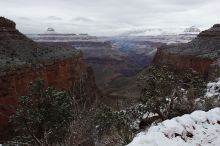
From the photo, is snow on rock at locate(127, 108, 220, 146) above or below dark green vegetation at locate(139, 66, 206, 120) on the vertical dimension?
above

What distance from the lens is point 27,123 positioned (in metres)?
20.9

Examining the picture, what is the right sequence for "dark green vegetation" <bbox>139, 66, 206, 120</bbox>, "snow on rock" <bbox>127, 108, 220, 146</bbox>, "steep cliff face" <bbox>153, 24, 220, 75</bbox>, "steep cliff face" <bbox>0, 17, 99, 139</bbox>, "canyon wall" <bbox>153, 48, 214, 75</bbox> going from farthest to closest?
1. "steep cliff face" <bbox>153, 24, 220, 75</bbox>
2. "canyon wall" <bbox>153, 48, 214, 75</bbox>
3. "steep cliff face" <bbox>0, 17, 99, 139</bbox>
4. "dark green vegetation" <bbox>139, 66, 206, 120</bbox>
5. "snow on rock" <bbox>127, 108, 220, 146</bbox>

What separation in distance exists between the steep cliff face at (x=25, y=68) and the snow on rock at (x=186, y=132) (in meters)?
18.5

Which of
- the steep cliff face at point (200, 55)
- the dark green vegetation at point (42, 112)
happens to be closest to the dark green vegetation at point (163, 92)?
the dark green vegetation at point (42, 112)

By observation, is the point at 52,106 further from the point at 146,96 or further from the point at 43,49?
the point at 43,49

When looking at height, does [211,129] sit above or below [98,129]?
above

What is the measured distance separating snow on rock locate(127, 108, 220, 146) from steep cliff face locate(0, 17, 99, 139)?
18.5 m

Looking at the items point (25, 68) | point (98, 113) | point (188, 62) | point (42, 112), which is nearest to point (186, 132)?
point (98, 113)

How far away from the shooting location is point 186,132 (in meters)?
9.55

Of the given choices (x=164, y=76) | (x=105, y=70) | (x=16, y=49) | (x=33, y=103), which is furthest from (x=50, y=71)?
(x=105, y=70)

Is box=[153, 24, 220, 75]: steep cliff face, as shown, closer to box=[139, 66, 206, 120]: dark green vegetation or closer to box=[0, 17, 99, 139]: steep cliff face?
box=[0, 17, 99, 139]: steep cliff face

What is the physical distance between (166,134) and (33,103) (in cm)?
1400

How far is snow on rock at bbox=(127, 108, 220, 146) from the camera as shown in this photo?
856 cm

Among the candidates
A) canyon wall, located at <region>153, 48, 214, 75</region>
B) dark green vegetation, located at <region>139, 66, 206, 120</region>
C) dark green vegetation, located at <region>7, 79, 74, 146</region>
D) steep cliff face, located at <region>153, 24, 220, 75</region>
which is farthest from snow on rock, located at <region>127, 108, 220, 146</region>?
steep cliff face, located at <region>153, 24, 220, 75</region>
